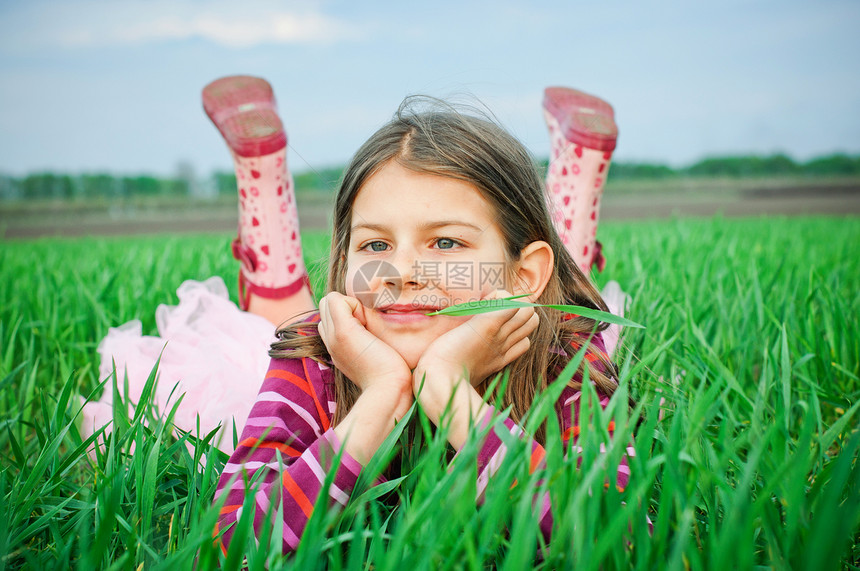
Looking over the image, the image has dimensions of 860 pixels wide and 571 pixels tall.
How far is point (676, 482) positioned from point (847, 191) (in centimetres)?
2276

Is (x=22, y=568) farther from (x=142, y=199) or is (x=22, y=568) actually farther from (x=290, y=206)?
(x=142, y=199)

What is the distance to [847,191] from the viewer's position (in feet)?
61.7

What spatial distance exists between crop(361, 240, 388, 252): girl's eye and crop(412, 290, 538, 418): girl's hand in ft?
0.68

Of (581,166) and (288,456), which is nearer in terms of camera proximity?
(288,456)

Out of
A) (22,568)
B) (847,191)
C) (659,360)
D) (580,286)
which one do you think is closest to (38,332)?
(22,568)

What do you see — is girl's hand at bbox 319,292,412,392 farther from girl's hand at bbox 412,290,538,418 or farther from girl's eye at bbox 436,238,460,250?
girl's eye at bbox 436,238,460,250

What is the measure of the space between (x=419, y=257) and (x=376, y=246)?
11 cm

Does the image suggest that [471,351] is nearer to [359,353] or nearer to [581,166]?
[359,353]

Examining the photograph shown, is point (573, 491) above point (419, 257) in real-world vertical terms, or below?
below

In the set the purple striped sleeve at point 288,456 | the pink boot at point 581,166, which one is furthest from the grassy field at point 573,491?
the pink boot at point 581,166

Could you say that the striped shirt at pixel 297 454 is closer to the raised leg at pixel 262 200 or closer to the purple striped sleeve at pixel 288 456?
the purple striped sleeve at pixel 288 456

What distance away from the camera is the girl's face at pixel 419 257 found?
3.17 feet

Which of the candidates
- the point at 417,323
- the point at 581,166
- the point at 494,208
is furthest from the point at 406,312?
the point at 581,166

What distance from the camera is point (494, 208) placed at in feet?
3.49
